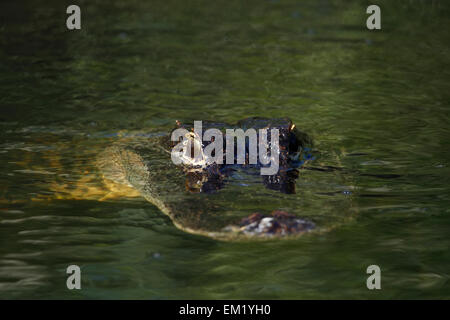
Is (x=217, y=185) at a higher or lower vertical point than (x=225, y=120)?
lower

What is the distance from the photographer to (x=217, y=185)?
4625 millimetres

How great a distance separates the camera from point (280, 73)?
8875 mm

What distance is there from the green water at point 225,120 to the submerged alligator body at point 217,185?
0.44 ft

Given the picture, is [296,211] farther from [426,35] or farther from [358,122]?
[426,35]

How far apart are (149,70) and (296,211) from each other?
5.40m

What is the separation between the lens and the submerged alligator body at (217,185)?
390cm

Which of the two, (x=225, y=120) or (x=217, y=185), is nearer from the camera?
(x=217, y=185)

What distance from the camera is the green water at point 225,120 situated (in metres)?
3.83

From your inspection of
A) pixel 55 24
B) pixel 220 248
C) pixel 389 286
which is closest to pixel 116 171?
pixel 220 248

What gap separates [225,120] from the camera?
22.7 ft

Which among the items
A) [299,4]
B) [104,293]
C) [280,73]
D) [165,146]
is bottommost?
[104,293]

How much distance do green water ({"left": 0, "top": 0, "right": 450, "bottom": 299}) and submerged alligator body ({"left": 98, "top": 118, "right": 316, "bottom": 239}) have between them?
13 cm

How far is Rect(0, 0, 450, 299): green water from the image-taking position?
151 inches

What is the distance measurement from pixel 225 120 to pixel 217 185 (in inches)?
93.8
